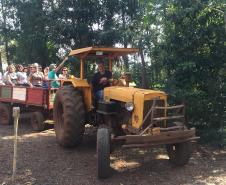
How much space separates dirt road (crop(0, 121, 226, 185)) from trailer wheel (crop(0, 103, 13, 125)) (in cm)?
255

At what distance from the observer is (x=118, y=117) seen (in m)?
7.39

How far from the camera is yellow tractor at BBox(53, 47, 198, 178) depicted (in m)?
6.17

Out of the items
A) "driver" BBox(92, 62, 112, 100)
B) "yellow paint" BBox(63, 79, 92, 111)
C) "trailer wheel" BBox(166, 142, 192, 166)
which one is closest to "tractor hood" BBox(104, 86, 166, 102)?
"driver" BBox(92, 62, 112, 100)

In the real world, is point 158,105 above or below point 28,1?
below

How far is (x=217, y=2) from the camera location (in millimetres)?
8547

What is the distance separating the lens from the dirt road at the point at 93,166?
241 inches

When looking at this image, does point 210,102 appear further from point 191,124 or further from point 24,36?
point 24,36

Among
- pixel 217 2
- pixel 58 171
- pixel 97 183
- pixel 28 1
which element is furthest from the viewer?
pixel 28 1

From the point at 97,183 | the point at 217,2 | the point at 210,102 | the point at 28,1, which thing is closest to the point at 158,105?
the point at 97,183

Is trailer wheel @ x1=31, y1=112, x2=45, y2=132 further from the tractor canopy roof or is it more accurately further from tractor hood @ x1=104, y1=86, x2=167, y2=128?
tractor hood @ x1=104, y1=86, x2=167, y2=128

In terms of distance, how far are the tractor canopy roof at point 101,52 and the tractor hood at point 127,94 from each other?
87 cm

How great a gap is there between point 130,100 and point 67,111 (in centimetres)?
157

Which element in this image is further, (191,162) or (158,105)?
(191,162)

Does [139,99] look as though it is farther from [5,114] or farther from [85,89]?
[5,114]
